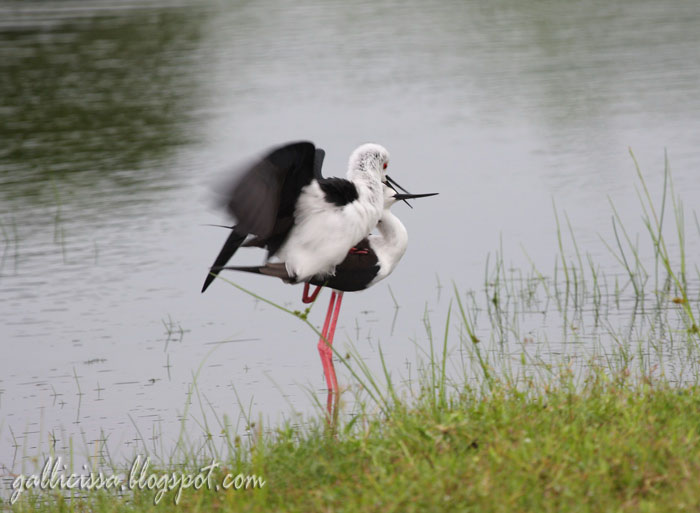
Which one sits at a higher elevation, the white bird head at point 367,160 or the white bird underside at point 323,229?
the white bird head at point 367,160

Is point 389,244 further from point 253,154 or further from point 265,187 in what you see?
point 253,154

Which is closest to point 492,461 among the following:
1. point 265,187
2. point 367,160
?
point 265,187

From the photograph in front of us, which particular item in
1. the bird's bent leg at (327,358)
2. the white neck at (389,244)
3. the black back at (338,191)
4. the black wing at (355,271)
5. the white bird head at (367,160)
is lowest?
the bird's bent leg at (327,358)

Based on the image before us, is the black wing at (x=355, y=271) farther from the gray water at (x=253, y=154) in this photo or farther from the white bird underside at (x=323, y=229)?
the gray water at (x=253, y=154)

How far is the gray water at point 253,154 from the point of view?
6.82 metres

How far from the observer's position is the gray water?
22.4 feet

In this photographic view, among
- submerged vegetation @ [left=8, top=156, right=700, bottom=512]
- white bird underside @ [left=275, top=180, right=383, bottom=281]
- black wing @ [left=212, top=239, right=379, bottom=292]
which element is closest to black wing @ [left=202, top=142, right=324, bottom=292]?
white bird underside @ [left=275, top=180, right=383, bottom=281]

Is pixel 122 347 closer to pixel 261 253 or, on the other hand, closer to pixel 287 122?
pixel 261 253

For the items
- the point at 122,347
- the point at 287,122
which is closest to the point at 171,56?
the point at 287,122

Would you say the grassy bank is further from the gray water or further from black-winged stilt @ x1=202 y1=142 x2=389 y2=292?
the gray water

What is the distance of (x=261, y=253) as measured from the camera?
9344 mm

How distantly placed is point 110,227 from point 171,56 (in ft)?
41.2

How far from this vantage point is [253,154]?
42.4ft

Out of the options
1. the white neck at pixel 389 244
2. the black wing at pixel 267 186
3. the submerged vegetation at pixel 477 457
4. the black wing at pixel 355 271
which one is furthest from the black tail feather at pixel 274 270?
the submerged vegetation at pixel 477 457
